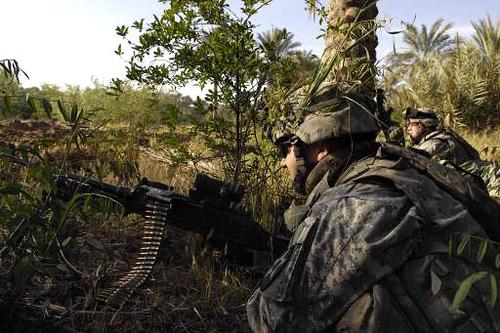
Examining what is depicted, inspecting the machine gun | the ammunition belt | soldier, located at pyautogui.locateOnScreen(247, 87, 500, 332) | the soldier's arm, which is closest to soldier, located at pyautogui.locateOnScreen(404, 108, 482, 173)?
the machine gun

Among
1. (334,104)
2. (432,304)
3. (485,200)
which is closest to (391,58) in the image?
(334,104)

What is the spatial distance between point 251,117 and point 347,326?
7.45 feet

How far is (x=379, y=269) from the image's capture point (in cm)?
176

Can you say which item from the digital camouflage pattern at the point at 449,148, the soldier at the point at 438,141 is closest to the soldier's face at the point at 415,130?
the soldier at the point at 438,141

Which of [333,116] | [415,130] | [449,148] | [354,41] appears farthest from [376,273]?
[415,130]

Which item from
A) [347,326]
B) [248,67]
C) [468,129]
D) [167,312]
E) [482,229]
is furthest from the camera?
[468,129]

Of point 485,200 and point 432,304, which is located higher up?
point 485,200

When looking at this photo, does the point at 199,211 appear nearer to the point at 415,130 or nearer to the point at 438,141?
the point at 438,141

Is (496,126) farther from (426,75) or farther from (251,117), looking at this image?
(251,117)

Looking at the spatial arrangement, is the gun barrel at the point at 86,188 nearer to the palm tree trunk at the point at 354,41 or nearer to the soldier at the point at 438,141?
the palm tree trunk at the point at 354,41

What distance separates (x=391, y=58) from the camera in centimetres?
241

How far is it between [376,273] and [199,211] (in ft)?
5.03

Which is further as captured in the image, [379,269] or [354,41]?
[354,41]

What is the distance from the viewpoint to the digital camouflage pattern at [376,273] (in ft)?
5.78
